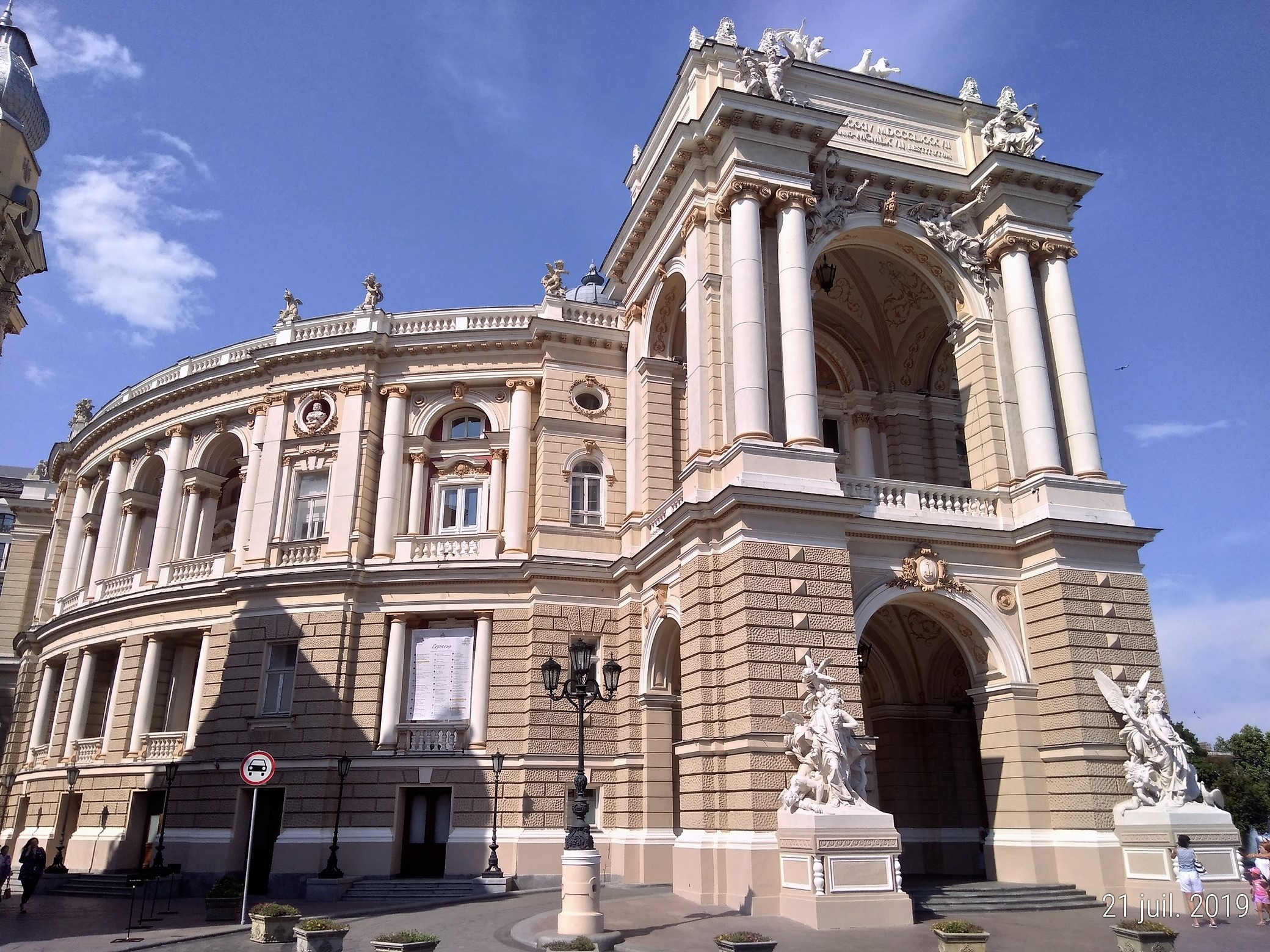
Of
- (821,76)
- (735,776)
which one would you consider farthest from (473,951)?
(821,76)

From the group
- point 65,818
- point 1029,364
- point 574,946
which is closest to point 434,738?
point 65,818

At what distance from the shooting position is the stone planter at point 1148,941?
11.8 metres

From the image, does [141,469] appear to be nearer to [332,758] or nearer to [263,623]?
[263,623]

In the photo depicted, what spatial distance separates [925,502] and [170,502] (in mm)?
24712

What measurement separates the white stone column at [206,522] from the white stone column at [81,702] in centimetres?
543

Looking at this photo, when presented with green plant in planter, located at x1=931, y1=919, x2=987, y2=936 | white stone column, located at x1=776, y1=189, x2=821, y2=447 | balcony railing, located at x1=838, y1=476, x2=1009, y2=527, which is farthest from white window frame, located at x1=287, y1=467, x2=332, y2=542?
green plant in planter, located at x1=931, y1=919, x2=987, y2=936

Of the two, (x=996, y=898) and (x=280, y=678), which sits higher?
(x=280, y=678)

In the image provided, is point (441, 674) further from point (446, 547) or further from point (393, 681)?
point (446, 547)

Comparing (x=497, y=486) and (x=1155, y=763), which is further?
(x=497, y=486)

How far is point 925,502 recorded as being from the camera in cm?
2297

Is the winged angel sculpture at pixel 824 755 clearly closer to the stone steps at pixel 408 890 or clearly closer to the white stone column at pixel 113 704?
the stone steps at pixel 408 890

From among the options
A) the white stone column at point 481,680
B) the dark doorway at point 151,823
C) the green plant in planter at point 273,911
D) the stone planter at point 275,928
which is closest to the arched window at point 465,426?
the white stone column at point 481,680

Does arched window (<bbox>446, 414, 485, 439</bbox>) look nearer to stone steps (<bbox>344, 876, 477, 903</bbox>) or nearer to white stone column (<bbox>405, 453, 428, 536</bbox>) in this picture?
white stone column (<bbox>405, 453, 428, 536</bbox>)

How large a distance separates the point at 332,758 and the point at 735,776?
41.8 feet
